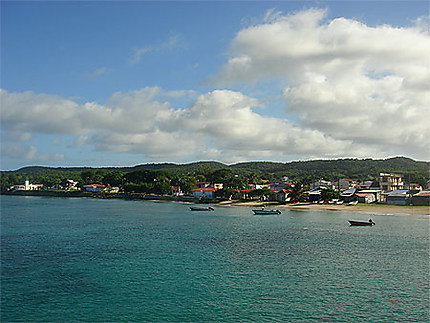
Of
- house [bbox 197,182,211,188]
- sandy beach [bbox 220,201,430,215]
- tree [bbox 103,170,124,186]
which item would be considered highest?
tree [bbox 103,170,124,186]

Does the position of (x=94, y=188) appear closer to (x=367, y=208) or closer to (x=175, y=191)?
(x=175, y=191)

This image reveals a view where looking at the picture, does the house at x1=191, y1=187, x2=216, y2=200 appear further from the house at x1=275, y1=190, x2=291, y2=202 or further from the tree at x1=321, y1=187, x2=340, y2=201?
the tree at x1=321, y1=187, x2=340, y2=201

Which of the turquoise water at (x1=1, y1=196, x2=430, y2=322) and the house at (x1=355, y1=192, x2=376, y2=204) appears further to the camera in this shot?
the house at (x1=355, y1=192, x2=376, y2=204)

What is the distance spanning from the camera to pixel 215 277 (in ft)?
99.7

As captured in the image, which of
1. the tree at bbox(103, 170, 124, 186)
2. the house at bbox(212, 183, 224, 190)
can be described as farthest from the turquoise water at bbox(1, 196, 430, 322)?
the tree at bbox(103, 170, 124, 186)

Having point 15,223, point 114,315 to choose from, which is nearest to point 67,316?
point 114,315

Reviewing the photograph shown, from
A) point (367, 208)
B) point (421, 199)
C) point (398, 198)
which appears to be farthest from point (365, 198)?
point (421, 199)

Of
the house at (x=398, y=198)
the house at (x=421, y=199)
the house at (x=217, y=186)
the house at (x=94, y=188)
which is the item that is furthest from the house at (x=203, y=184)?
the house at (x=421, y=199)

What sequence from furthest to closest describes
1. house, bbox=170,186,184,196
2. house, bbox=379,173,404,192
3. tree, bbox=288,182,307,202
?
house, bbox=170,186,184,196
house, bbox=379,173,404,192
tree, bbox=288,182,307,202

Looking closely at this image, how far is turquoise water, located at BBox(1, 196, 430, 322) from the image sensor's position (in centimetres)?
2328

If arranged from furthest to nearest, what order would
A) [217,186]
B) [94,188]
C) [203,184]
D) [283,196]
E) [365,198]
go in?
[94,188], [203,184], [217,186], [283,196], [365,198]

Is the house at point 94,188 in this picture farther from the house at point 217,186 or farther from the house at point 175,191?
the house at point 217,186

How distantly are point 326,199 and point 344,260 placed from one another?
234 feet

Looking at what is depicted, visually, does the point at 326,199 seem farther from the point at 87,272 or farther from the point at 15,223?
the point at 87,272
